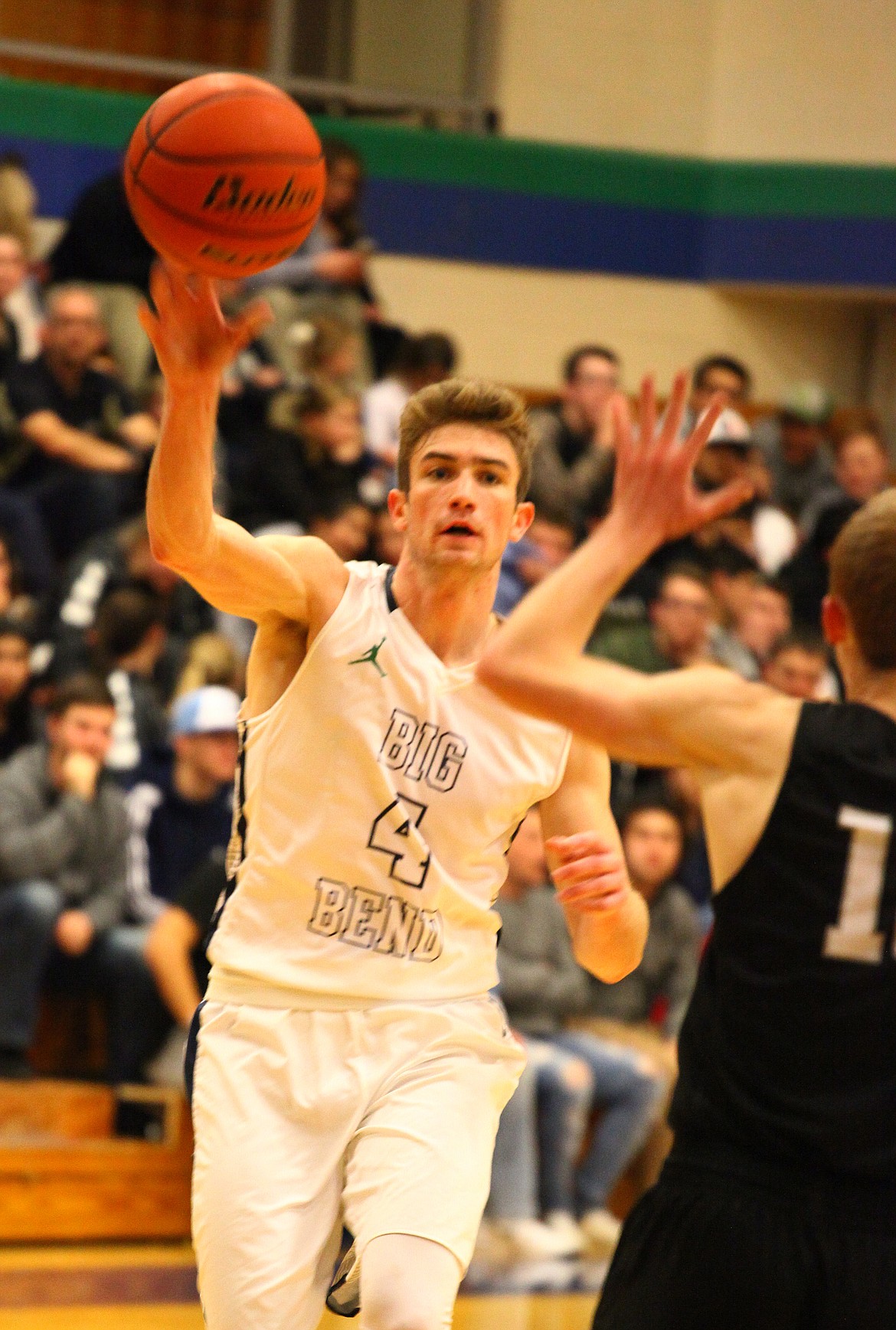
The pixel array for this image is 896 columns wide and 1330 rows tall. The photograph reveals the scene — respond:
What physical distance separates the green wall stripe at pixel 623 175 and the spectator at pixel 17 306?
385 cm

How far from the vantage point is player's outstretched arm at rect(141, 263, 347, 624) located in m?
3.63

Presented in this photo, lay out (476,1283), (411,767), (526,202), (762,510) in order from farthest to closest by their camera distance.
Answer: (526,202), (762,510), (476,1283), (411,767)

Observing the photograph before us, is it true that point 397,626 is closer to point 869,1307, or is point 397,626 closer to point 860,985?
point 860,985

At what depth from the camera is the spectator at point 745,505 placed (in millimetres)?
10367

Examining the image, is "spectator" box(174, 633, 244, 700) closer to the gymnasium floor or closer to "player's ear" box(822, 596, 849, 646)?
the gymnasium floor

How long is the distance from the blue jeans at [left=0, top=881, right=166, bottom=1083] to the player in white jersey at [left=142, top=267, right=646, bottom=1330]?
3244 millimetres

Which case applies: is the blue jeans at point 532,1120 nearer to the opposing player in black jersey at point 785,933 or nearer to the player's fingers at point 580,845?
the player's fingers at point 580,845

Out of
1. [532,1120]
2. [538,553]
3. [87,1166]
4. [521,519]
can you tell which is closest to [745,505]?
[538,553]

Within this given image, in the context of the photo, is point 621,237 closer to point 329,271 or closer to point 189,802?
point 329,271

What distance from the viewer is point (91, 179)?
12211mm

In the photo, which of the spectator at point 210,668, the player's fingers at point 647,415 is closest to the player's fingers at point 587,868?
the player's fingers at point 647,415

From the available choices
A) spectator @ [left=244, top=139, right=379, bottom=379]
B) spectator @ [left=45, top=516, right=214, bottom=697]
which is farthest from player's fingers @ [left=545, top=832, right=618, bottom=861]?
spectator @ [left=244, top=139, right=379, bottom=379]

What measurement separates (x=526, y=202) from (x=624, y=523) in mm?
11379

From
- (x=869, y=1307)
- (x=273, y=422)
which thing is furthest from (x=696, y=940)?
(x=869, y=1307)
